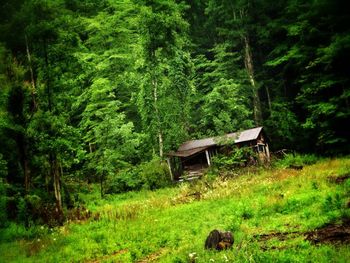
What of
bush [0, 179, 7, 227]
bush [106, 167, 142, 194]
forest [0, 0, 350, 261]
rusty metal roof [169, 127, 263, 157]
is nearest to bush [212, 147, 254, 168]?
rusty metal roof [169, 127, 263, 157]

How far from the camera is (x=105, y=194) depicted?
3042 centimetres

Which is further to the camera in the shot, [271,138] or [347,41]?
[271,138]

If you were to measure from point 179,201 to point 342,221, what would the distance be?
479 inches

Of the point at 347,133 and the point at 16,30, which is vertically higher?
the point at 16,30

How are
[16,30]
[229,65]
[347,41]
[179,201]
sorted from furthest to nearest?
[229,65] < [16,30] < [347,41] < [179,201]

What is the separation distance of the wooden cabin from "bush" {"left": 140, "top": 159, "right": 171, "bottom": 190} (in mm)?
920

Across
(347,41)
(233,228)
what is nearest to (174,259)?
(233,228)

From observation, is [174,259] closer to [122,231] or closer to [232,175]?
[122,231]

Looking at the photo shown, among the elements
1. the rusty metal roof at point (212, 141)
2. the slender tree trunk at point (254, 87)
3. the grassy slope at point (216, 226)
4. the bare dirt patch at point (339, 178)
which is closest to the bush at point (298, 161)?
the grassy slope at point (216, 226)

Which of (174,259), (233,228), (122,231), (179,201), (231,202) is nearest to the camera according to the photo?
(174,259)

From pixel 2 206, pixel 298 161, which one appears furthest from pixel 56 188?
pixel 298 161

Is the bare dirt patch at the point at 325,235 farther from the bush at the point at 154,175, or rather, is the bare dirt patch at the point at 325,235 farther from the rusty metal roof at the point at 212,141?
the bush at the point at 154,175

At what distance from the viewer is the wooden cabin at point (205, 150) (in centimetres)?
3167

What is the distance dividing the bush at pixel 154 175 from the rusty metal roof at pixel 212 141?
6.96 ft
